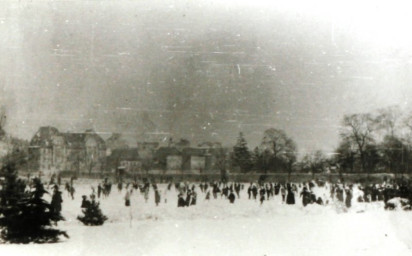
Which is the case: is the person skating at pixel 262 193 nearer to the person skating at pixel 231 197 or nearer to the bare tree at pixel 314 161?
the person skating at pixel 231 197

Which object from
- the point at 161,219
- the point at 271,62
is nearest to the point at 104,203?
the point at 161,219

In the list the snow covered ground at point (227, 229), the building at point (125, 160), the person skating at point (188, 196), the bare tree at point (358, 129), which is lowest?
the snow covered ground at point (227, 229)

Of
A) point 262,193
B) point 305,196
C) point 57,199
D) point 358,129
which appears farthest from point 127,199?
point 358,129

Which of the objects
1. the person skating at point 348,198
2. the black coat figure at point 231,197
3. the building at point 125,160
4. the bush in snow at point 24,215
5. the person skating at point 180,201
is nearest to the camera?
the bush in snow at point 24,215

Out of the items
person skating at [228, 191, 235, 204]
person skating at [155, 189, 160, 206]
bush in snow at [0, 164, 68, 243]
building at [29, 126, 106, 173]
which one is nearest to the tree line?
person skating at [228, 191, 235, 204]

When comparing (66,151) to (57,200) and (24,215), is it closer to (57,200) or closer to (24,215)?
(57,200)

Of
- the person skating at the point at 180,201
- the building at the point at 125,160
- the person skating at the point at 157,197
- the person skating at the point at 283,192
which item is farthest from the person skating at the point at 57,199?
the person skating at the point at 283,192

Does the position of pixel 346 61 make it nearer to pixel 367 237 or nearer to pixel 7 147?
pixel 367 237
